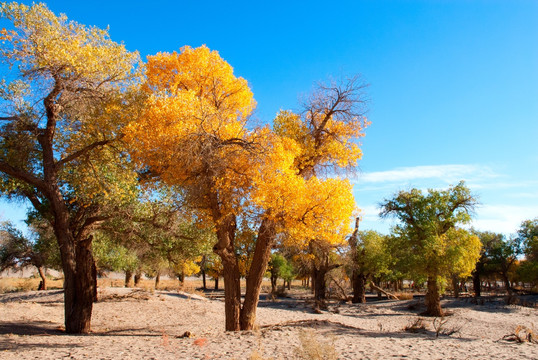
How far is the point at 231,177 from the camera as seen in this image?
10.1 meters

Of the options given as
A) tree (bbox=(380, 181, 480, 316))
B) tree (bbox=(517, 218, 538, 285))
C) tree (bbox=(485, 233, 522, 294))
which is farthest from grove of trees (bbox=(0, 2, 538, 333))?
tree (bbox=(485, 233, 522, 294))

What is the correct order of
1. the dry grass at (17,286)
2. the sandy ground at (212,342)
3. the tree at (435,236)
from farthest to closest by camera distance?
the dry grass at (17,286) → the tree at (435,236) → the sandy ground at (212,342)

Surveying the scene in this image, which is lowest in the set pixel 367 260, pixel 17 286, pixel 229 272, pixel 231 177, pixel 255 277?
pixel 17 286

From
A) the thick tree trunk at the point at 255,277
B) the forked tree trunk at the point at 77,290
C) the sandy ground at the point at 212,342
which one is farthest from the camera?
the forked tree trunk at the point at 77,290

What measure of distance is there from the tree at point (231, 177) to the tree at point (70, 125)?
227cm

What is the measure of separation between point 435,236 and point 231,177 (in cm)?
1626

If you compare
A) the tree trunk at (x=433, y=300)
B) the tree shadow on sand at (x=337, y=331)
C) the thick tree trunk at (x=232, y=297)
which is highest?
the thick tree trunk at (x=232, y=297)

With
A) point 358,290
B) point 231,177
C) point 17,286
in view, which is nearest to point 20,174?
point 231,177

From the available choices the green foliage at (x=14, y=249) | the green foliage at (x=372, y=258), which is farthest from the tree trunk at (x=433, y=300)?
the green foliage at (x=14, y=249)

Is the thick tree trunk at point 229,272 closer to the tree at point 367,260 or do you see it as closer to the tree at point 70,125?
the tree at point 70,125

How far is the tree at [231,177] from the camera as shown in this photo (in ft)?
30.8

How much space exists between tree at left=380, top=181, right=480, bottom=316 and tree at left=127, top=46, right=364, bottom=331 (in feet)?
46.9

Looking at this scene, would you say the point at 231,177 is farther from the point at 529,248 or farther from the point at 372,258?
the point at 529,248

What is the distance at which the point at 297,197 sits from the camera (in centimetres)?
938
